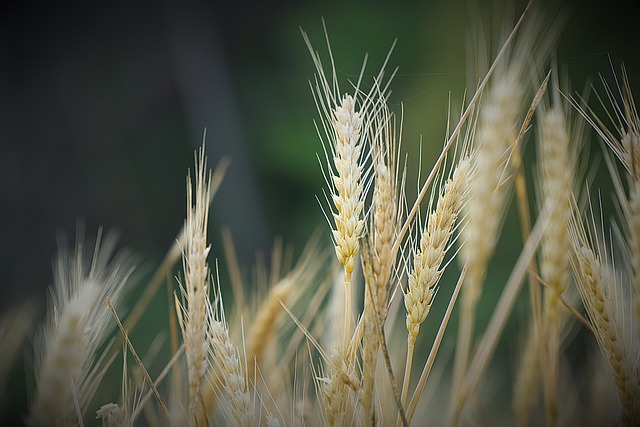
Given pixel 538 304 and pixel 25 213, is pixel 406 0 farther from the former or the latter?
pixel 25 213

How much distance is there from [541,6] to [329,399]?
0.47 meters

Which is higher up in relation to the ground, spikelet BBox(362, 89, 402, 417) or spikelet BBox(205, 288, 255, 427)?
spikelet BBox(362, 89, 402, 417)

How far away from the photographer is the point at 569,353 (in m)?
0.81

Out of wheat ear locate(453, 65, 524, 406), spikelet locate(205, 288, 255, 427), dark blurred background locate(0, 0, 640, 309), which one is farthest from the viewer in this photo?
dark blurred background locate(0, 0, 640, 309)

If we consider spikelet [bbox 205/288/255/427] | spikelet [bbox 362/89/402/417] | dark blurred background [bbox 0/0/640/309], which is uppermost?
dark blurred background [bbox 0/0/640/309]

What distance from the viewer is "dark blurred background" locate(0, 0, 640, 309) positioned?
870mm

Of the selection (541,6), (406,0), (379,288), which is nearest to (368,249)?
(379,288)

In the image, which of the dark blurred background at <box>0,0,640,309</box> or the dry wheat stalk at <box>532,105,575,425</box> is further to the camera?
the dark blurred background at <box>0,0,640,309</box>

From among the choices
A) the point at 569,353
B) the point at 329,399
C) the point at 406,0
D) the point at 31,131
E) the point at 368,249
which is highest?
the point at 406,0

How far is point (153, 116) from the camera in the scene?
1009mm

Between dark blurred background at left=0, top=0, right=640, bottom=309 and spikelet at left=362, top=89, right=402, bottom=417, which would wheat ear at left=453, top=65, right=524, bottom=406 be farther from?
dark blurred background at left=0, top=0, right=640, bottom=309

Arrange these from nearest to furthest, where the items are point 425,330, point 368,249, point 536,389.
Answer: point 368,249 → point 536,389 → point 425,330

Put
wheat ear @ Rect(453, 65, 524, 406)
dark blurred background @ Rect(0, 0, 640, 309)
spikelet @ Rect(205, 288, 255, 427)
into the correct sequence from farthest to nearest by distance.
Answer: dark blurred background @ Rect(0, 0, 640, 309), spikelet @ Rect(205, 288, 255, 427), wheat ear @ Rect(453, 65, 524, 406)

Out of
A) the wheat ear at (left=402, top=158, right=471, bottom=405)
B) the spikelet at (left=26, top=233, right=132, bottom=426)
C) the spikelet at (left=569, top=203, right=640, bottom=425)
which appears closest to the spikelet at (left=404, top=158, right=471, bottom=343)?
the wheat ear at (left=402, top=158, right=471, bottom=405)
